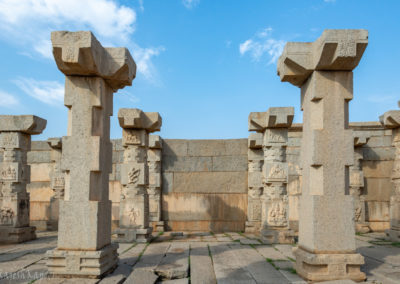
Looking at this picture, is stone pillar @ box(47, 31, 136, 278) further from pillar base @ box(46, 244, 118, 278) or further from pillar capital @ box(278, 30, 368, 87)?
pillar capital @ box(278, 30, 368, 87)

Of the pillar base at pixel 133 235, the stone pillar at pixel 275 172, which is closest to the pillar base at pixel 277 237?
the stone pillar at pixel 275 172

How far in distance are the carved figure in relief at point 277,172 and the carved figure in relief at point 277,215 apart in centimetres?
74

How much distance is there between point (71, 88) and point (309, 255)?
445 cm

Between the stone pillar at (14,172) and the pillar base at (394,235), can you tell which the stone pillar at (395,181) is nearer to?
the pillar base at (394,235)

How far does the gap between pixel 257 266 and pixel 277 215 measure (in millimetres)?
3189

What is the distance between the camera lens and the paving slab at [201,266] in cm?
461

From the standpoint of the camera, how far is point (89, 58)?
15.1ft

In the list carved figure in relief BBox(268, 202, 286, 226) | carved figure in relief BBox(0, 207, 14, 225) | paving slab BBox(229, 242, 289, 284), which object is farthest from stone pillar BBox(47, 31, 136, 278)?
carved figure in relief BBox(0, 207, 14, 225)

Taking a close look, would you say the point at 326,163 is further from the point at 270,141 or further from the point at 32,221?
the point at 32,221

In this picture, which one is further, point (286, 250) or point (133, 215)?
point (133, 215)

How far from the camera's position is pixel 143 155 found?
29.0 feet

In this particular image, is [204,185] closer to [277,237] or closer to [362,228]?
[277,237]

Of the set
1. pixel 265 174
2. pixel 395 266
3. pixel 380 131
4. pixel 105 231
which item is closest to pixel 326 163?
pixel 395 266

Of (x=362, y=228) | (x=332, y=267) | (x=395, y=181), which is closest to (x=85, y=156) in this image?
(x=332, y=267)
